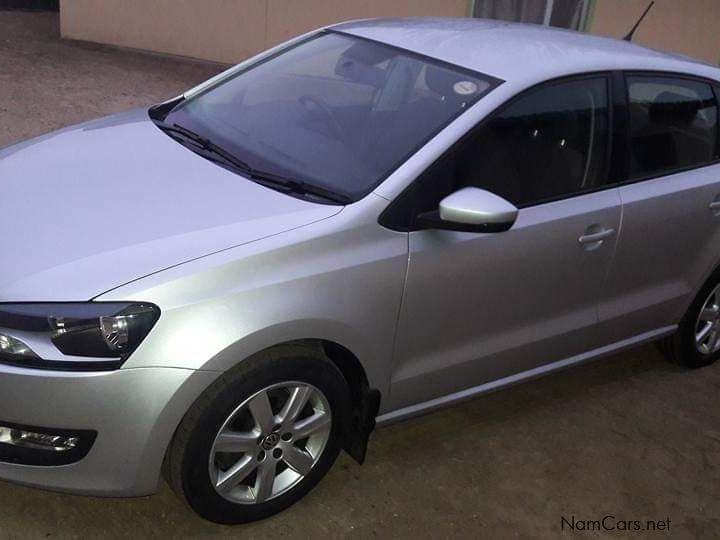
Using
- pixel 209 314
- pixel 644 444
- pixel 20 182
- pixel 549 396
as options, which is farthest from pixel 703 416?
pixel 20 182

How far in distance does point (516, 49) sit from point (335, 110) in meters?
0.79

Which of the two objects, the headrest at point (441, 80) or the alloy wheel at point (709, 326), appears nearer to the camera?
the headrest at point (441, 80)

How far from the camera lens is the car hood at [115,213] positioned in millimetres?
2572

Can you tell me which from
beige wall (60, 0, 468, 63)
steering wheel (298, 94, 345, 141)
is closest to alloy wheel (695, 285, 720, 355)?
steering wheel (298, 94, 345, 141)

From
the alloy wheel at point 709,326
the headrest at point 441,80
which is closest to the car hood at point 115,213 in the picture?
the headrest at point 441,80

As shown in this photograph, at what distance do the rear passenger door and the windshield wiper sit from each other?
1349 mm

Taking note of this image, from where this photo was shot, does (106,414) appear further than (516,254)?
No

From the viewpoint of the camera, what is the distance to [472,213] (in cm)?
285

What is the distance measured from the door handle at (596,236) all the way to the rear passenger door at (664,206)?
0.09 metres

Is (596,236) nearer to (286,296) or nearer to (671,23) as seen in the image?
(286,296)

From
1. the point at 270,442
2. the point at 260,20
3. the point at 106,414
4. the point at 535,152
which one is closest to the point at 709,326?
the point at 535,152

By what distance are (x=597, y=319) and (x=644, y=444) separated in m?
0.62

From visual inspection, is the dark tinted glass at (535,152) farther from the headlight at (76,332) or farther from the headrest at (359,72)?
the headlight at (76,332)

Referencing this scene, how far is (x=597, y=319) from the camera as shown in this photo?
371 cm
